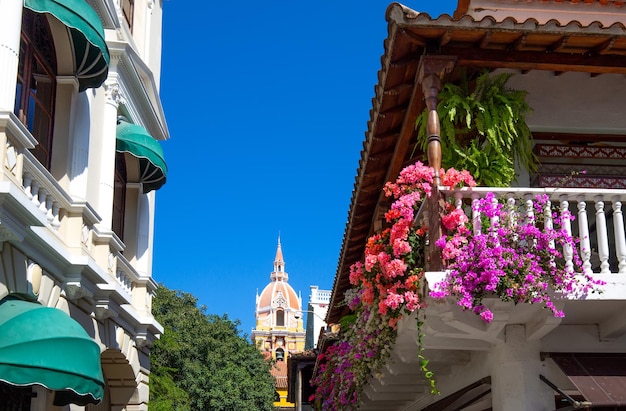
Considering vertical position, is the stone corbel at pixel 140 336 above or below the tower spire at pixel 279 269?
below

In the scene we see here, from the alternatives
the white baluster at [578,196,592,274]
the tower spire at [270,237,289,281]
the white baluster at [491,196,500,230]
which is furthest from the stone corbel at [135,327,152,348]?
the tower spire at [270,237,289,281]

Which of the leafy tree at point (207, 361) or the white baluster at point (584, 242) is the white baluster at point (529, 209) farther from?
the leafy tree at point (207, 361)

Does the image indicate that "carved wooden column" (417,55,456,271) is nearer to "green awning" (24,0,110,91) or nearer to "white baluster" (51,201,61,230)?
"green awning" (24,0,110,91)

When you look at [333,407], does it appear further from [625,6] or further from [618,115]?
[625,6]

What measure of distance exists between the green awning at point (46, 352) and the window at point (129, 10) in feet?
26.9

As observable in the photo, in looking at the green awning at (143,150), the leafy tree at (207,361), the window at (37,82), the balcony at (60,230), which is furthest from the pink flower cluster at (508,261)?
the leafy tree at (207,361)

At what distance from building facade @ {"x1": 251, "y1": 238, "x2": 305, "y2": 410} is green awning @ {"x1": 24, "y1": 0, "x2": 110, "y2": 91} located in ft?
333

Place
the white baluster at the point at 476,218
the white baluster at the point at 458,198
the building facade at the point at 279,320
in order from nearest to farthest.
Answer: the white baluster at the point at 476,218, the white baluster at the point at 458,198, the building facade at the point at 279,320

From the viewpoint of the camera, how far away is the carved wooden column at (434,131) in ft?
27.5

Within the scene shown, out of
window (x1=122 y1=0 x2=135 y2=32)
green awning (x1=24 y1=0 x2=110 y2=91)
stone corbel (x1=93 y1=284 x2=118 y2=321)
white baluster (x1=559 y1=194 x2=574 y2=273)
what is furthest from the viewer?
window (x1=122 y1=0 x2=135 y2=32)

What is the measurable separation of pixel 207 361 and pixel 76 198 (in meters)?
37.3

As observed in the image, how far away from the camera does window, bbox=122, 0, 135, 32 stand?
1578 cm

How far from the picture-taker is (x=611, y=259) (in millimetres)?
11648

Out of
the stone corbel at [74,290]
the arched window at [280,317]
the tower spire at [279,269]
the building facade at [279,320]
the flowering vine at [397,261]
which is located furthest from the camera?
the tower spire at [279,269]
